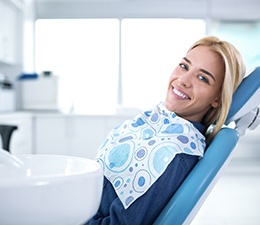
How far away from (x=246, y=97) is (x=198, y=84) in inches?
6.0

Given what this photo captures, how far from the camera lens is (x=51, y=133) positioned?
396cm

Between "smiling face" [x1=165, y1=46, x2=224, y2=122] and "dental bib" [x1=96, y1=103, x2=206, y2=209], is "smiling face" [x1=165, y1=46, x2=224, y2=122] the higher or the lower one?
the higher one

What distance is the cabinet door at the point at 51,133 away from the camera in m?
3.95

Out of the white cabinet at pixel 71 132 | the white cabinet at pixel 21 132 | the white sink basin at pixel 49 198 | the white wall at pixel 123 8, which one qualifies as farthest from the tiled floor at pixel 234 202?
the white wall at pixel 123 8

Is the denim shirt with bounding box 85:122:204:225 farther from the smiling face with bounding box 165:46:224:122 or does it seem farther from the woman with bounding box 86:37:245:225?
the smiling face with bounding box 165:46:224:122

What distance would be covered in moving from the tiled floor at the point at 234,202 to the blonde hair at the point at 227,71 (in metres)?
1.48

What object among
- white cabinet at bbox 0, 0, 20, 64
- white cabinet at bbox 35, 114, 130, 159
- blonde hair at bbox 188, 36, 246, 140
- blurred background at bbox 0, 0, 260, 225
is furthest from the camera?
blurred background at bbox 0, 0, 260, 225

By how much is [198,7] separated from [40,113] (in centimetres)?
252

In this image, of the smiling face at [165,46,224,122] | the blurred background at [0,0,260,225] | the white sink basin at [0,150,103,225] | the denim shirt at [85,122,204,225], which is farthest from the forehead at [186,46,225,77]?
the blurred background at [0,0,260,225]

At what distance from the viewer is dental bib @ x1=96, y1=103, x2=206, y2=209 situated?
3.20 feet

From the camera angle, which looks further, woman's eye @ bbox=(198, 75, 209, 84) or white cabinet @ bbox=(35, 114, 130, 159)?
white cabinet @ bbox=(35, 114, 130, 159)

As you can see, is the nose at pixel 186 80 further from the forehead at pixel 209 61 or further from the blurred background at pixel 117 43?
the blurred background at pixel 117 43

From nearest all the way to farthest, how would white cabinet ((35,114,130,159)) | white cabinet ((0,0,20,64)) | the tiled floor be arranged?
the tiled floor < white cabinet ((0,0,20,64)) < white cabinet ((35,114,130,159))

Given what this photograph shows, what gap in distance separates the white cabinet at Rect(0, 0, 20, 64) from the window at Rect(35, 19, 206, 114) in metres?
0.55
